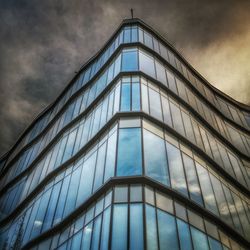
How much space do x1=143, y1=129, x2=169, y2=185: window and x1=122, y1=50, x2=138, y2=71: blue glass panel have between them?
8183 mm

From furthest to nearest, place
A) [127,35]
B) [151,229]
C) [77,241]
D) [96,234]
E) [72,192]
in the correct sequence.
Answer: [127,35]
[72,192]
[77,241]
[96,234]
[151,229]

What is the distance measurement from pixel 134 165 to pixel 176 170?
3.38 metres

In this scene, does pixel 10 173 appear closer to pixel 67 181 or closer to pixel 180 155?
pixel 67 181

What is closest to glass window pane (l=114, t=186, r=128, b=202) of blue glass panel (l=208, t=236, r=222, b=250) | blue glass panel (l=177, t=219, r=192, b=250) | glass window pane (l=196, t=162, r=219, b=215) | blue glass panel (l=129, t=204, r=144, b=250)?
blue glass panel (l=129, t=204, r=144, b=250)

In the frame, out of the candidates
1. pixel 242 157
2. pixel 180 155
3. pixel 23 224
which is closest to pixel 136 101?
pixel 180 155

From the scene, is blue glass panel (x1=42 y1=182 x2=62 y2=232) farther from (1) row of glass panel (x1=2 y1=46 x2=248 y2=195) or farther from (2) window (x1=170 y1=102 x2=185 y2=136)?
(2) window (x1=170 y1=102 x2=185 y2=136)

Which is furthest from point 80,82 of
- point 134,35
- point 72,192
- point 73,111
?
point 72,192

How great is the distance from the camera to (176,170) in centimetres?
2047

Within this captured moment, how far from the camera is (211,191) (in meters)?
22.5

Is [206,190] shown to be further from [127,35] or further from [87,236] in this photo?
[127,35]

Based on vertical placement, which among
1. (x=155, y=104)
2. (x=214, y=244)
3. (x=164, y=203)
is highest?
(x=155, y=104)

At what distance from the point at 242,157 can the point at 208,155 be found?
1054cm

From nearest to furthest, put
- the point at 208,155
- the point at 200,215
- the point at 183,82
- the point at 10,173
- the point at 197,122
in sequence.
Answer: the point at 200,215 → the point at 208,155 → the point at 197,122 → the point at 183,82 → the point at 10,173

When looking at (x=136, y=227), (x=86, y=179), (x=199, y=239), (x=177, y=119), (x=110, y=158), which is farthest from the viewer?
(x=177, y=119)
